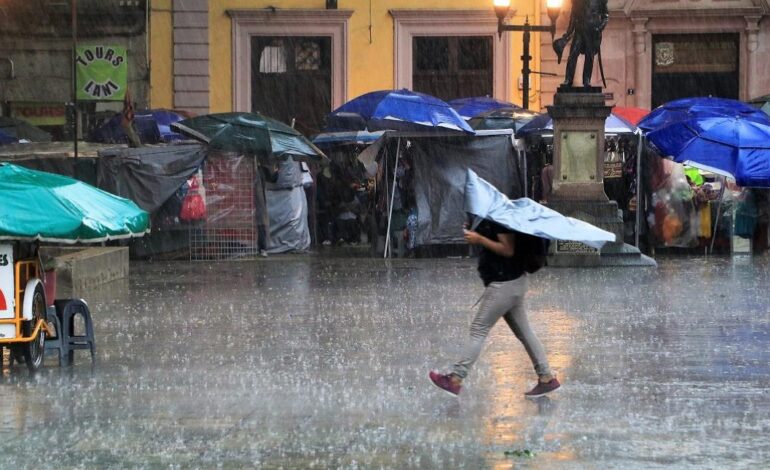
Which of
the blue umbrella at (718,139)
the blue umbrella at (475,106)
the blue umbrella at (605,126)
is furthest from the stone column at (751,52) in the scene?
the blue umbrella at (605,126)

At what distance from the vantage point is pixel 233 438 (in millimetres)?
8797

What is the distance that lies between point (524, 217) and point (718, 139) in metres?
14.3

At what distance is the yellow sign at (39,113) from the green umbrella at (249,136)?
1012 cm

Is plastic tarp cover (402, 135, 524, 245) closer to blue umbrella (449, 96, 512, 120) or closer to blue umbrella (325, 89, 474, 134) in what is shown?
blue umbrella (325, 89, 474, 134)

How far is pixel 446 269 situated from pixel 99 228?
1029cm

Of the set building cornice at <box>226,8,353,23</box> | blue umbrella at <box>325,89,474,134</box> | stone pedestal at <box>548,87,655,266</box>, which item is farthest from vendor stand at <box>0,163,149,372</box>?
building cornice at <box>226,8,353,23</box>

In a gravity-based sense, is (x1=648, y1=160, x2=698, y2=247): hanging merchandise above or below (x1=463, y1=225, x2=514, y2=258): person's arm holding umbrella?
below

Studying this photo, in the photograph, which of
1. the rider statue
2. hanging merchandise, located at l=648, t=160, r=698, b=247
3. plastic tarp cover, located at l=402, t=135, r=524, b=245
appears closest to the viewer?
the rider statue

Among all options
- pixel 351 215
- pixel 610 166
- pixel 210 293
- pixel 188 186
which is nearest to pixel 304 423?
pixel 210 293

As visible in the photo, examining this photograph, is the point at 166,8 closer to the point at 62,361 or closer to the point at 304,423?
the point at 62,361

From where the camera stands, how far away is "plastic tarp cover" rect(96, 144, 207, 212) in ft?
75.8

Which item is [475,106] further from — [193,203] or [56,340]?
[56,340]

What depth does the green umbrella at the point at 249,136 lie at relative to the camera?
2286 centimetres

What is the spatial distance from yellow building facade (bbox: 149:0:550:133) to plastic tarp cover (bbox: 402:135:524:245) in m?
9.20
